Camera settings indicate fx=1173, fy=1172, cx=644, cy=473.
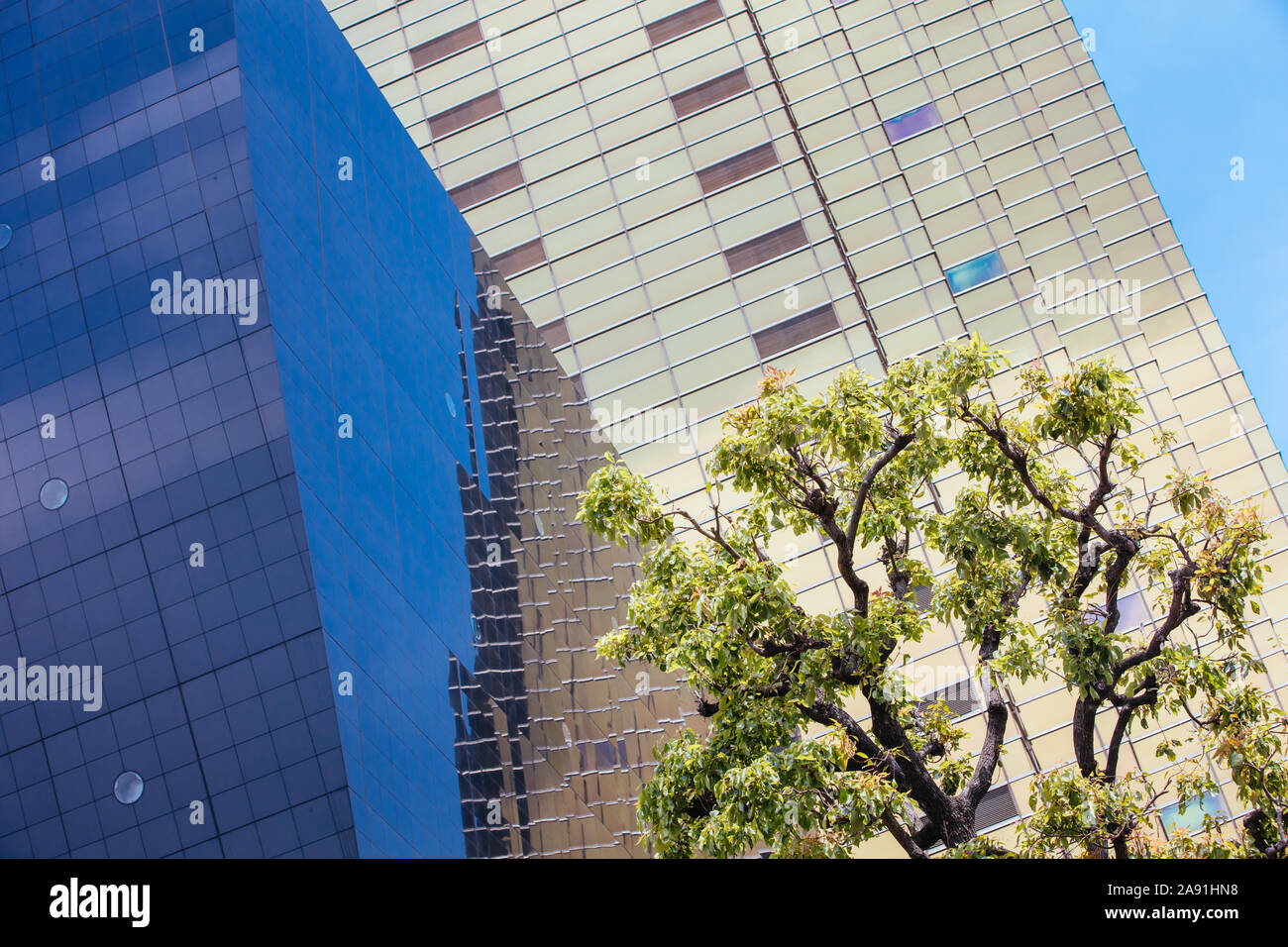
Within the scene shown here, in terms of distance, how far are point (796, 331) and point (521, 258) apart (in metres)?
10.9

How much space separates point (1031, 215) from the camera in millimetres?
42062

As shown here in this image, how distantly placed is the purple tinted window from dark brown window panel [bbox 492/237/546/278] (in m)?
13.7

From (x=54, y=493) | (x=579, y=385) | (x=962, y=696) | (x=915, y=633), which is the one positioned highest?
(x=579, y=385)

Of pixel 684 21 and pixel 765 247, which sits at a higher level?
pixel 684 21

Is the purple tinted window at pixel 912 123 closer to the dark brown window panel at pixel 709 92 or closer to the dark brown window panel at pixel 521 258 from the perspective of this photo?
the dark brown window panel at pixel 709 92

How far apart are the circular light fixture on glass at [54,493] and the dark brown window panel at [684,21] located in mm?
32509

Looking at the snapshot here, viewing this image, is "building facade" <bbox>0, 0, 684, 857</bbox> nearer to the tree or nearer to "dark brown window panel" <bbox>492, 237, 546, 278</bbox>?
the tree

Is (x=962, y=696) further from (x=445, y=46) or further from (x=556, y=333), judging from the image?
(x=445, y=46)

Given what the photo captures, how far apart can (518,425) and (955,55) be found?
25.7 meters

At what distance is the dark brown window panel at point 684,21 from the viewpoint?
45469 millimetres

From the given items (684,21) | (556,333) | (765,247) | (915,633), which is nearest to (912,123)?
(765,247)

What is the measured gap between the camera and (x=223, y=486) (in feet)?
60.7

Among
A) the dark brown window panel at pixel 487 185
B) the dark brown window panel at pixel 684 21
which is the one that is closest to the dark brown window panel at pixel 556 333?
the dark brown window panel at pixel 487 185
